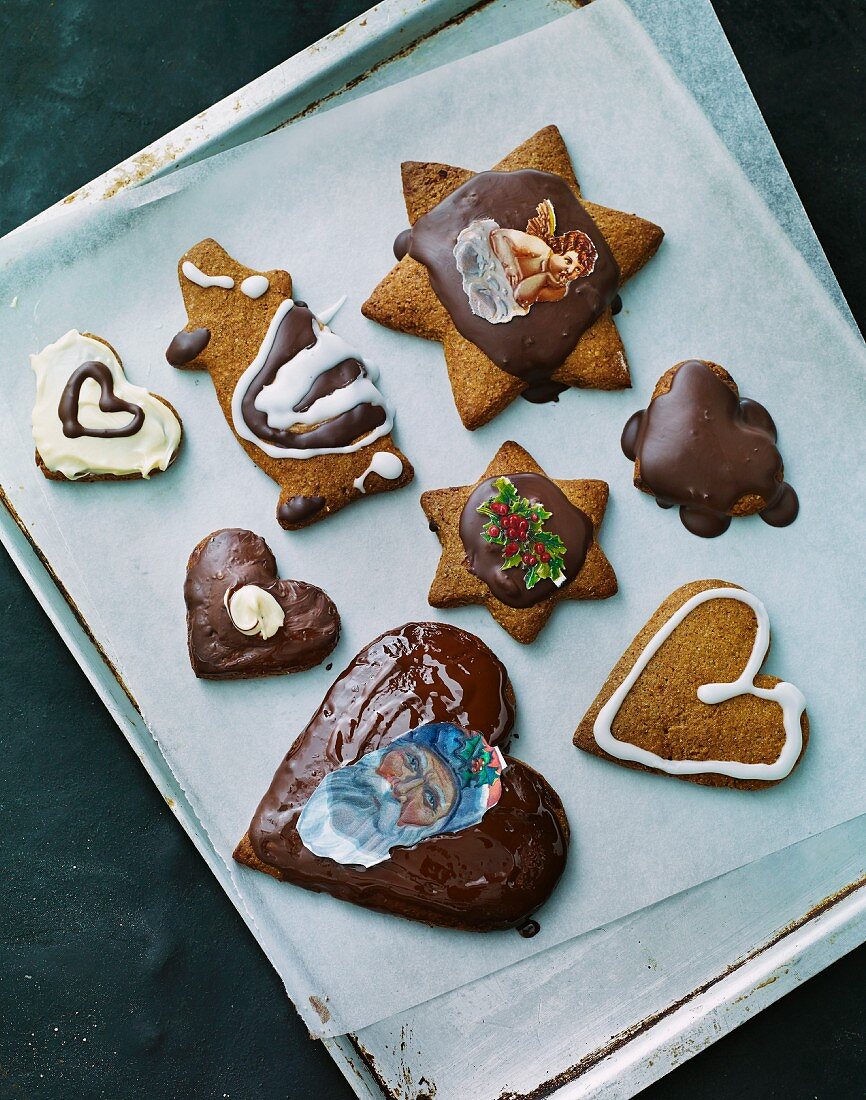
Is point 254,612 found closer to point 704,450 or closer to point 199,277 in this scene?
point 199,277

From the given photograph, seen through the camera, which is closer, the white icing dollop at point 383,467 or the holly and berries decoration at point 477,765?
the holly and berries decoration at point 477,765

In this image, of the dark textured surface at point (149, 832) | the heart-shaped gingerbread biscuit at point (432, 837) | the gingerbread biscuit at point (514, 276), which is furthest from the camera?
the dark textured surface at point (149, 832)

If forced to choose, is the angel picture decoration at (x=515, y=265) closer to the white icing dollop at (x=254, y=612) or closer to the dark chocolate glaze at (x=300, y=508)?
the dark chocolate glaze at (x=300, y=508)

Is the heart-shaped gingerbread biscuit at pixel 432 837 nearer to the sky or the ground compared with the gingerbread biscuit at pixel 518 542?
nearer to the ground

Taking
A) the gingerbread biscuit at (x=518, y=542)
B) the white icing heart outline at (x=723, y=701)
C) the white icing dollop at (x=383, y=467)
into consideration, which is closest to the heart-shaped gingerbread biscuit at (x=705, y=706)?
the white icing heart outline at (x=723, y=701)

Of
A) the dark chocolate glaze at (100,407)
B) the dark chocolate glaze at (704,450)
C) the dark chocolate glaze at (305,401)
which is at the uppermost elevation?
the dark chocolate glaze at (100,407)

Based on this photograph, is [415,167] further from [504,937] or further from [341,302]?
[504,937]

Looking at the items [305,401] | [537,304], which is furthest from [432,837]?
[537,304]
